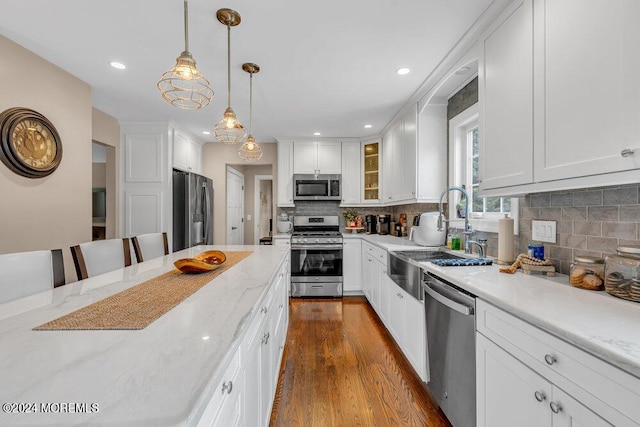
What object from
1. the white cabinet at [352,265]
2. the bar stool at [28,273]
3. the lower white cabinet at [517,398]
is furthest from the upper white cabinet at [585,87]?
the white cabinet at [352,265]

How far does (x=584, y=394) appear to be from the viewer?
2.72ft

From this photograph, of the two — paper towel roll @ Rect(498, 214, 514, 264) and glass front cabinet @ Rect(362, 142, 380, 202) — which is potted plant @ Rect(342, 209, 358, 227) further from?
paper towel roll @ Rect(498, 214, 514, 264)

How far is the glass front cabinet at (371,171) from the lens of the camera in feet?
15.1

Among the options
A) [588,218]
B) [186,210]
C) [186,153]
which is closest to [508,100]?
[588,218]

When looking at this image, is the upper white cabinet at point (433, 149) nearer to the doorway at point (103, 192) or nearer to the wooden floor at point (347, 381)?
the wooden floor at point (347, 381)

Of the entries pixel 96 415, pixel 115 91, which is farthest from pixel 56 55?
pixel 96 415

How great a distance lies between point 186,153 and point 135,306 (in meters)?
3.88

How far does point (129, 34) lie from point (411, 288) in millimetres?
2689

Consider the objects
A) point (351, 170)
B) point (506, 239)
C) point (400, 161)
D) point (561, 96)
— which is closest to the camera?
point (561, 96)

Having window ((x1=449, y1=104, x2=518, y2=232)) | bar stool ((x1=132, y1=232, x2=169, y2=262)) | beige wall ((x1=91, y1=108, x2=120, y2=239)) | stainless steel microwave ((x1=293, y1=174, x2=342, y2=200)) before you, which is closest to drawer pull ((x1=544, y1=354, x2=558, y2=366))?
window ((x1=449, y1=104, x2=518, y2=232))

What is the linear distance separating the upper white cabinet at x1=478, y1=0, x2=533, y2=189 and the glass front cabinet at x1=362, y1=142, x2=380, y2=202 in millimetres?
2741

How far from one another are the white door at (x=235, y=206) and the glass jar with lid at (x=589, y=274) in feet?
16.4

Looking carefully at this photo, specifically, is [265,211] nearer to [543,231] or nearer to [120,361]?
[543,231]

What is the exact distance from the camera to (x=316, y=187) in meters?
4.60
